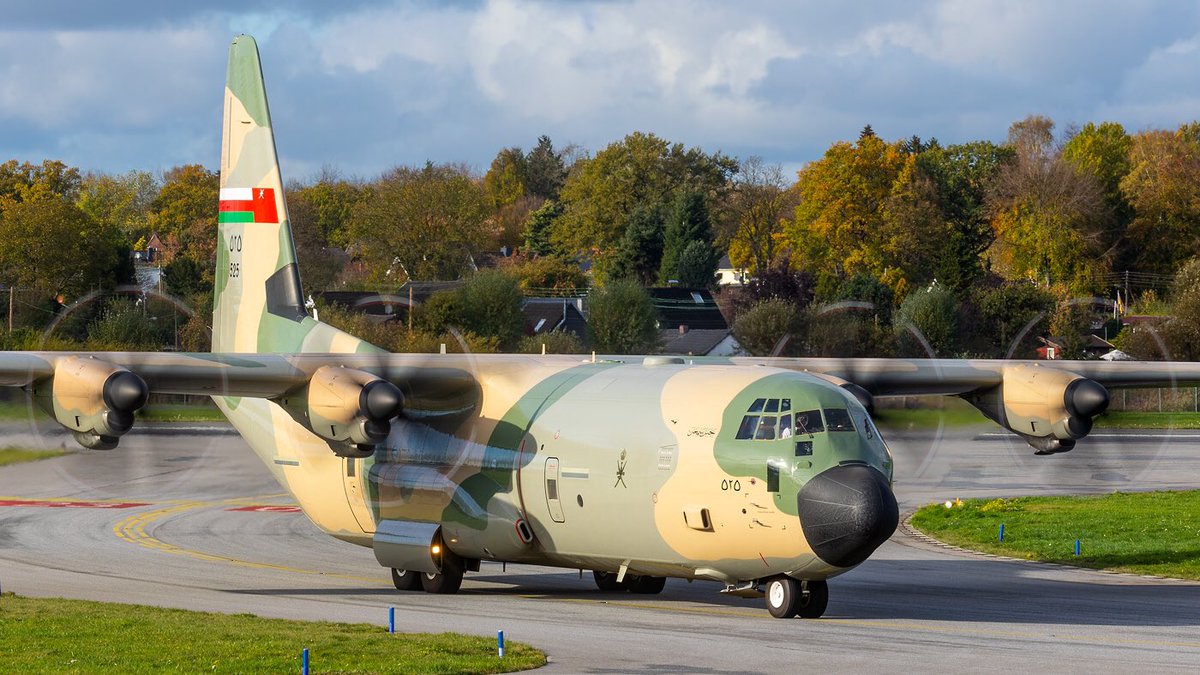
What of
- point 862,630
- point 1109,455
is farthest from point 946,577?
point 1109,455

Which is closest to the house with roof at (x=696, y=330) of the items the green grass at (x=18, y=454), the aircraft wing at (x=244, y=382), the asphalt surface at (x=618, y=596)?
the asphalt surface at (x=618, y=596)

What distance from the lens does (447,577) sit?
2380 cm

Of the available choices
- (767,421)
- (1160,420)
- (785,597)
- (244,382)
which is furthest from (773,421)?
(1160,420)

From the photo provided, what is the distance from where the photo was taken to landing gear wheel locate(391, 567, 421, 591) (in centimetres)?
2439

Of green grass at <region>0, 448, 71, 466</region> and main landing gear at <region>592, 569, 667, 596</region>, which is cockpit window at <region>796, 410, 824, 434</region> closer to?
main landing gear at <region>592, 569, 667, 596</region>

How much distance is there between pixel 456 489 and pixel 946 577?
889 cm

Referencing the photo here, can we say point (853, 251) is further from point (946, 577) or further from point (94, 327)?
point (946, 577)

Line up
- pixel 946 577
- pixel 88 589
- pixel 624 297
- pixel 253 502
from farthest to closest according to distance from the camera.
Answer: pixel 624 297 < pixel 253 502 < pixel 946 577 < pixel 88 589

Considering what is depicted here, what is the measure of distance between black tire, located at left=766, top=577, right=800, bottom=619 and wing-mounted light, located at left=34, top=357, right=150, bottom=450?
352 inches

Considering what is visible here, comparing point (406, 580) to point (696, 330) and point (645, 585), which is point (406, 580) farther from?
point (696, 330)

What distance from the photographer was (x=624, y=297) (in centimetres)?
4750

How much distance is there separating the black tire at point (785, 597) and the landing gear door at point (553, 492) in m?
3.24

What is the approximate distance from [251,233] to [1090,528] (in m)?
18.8

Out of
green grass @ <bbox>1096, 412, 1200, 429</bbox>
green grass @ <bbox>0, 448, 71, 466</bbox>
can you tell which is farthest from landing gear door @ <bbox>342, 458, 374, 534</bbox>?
green grass @ <bbox>1096, 412, 1200, 429</bbox>
